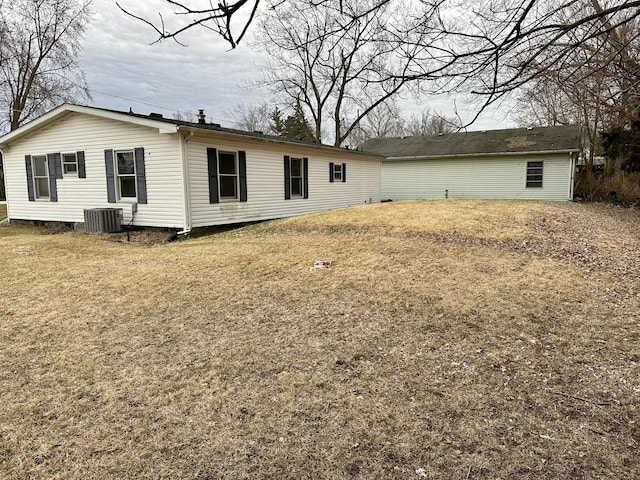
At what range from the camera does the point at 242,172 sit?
11.0 m

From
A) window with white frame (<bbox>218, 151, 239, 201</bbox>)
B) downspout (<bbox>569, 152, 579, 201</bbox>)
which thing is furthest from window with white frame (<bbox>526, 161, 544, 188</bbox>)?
window with white frame (<bbox>218, 151, 239, 201</bbox>)

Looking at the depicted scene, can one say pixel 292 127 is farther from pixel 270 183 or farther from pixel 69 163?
pixel 69 163

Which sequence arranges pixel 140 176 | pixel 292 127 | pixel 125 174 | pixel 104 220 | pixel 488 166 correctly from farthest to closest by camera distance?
pixel 292 127 < pixel 488 166 < pixel 125 174 < pixel 104 220 < pixel 140 176

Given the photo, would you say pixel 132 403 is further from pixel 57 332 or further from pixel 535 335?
pixel 535 335

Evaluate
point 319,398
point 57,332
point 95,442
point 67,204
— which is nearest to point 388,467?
point 319,398

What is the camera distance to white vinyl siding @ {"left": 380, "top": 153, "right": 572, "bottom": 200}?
1798cm

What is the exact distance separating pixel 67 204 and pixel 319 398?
11.3 metres

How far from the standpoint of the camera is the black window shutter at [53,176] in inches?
451

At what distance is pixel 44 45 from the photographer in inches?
902

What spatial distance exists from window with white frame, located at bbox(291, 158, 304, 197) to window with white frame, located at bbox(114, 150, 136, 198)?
4.76 m

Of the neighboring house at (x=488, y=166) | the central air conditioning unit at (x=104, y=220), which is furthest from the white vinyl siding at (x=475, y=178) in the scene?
the central air conditioning unit at (x=104, y=220)

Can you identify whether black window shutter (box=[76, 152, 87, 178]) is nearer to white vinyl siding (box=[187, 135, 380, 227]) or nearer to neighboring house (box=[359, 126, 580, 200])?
white vinyl siding (box=[187, 135, 380, 227])

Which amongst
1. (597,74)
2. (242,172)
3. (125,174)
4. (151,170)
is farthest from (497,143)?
(125,174)

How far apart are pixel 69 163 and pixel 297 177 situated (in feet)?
21.3
